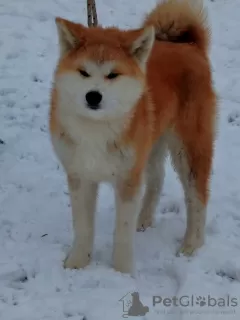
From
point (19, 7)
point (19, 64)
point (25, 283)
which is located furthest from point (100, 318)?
point (19, 7)

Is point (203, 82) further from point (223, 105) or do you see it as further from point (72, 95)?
point (223, 105)

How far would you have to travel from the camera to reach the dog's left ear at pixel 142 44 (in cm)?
343

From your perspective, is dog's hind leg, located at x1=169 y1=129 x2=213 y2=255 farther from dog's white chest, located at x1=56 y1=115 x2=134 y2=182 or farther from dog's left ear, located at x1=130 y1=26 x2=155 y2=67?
dog's left ear, located at x1=130 y1=26 x2=155 y2=67

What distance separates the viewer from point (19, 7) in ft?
27.2

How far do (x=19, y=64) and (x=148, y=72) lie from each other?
10.9ft

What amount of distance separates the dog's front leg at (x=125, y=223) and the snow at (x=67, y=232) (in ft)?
0.29

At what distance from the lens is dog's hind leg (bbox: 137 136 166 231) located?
4.58 meters

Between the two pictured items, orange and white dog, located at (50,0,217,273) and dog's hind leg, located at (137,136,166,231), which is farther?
dog's hind leg, located at (137,136,166,231)

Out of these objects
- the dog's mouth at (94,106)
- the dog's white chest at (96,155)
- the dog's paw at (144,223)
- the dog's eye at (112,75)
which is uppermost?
the dog's eye at (112,75)

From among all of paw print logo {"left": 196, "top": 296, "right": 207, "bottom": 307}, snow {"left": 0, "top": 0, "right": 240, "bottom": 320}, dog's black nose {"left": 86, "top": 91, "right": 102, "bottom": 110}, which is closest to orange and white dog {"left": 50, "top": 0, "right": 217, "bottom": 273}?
dog's black nose {"left": 86, "top": 91, "right": 102, "bottom": 110}

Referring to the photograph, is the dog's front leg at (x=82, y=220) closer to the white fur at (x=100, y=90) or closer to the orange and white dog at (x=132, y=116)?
the orange and white dog at (x=132, y=116)

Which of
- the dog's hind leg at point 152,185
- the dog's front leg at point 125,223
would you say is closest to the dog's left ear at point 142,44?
the dog's front leg at point 125,223

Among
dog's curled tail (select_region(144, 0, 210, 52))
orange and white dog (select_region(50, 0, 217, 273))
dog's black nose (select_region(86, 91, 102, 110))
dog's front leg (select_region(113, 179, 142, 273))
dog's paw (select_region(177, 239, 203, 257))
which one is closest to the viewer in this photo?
dog's black nose (select_region(86, 91, 102, 110))

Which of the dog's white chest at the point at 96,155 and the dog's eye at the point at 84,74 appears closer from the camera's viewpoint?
the dog's eye at the point at 84,74
